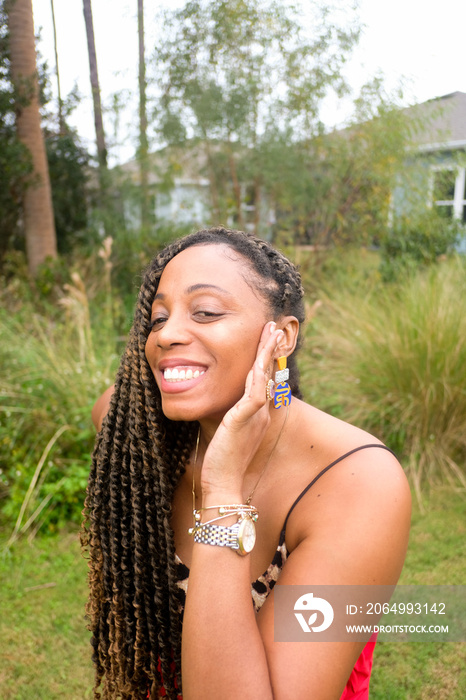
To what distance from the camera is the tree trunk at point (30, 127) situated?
812cm

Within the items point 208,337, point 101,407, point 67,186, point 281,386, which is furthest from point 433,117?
point 208,337

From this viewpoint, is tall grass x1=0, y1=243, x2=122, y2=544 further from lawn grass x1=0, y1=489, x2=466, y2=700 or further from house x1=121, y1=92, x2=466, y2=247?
house x1=121, y1=92, x2=466, y2=247

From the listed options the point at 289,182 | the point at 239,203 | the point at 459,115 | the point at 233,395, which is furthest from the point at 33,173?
the point at 459,115

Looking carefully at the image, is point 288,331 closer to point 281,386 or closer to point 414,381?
point 281,386

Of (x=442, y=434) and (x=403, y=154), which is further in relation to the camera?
(x=403, y=154)

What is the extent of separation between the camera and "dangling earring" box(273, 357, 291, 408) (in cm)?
200

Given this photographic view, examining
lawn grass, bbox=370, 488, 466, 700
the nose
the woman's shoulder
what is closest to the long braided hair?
the nose

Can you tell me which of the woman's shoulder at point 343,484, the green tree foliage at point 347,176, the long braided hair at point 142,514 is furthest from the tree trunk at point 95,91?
the woman's shoulder at point 343,484

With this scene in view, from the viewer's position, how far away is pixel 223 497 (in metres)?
1.75

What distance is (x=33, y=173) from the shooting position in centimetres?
848

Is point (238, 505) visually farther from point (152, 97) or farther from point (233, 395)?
point (152, 97)

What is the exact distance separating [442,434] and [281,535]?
352 cm

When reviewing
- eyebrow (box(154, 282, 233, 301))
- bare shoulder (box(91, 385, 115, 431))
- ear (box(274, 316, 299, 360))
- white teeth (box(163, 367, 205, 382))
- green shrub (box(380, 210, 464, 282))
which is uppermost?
green shrub (box(380, 210, 464, 282))

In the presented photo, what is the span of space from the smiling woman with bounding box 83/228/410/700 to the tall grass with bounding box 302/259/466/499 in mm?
2856
